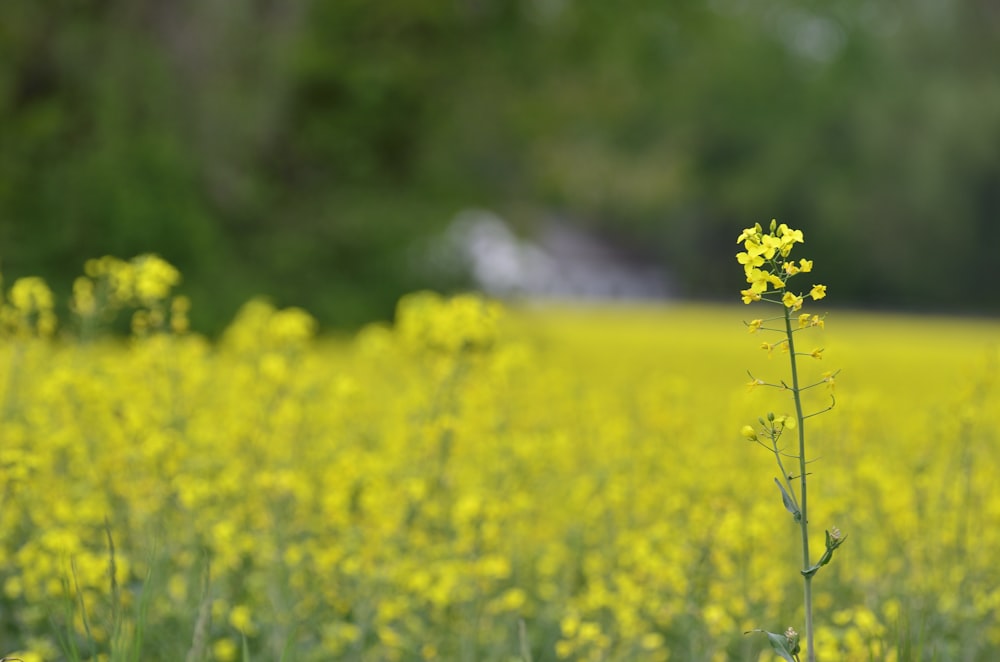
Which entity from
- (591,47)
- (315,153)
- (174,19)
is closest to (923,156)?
(591,47)

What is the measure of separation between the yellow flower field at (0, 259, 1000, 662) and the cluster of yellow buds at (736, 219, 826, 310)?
845 millimetres

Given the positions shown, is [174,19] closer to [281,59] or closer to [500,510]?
[281,59]

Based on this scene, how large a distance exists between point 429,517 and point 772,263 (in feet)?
6.68

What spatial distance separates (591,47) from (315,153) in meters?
3.56

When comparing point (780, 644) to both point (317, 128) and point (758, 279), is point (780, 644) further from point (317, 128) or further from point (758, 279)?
point (317, 128)

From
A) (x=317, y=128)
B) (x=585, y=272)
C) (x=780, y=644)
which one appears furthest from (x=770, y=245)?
(x=585, y=272)

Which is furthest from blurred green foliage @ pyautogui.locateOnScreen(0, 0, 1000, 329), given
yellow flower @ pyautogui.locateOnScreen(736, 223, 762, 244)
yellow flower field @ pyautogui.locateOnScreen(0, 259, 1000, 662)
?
yellow flower @ pyautogui.locateOnScreen(736, 223, 762, 244)

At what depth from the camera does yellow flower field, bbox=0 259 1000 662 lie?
3.38m

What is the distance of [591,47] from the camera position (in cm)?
1578

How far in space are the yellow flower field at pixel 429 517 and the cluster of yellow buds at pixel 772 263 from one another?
84 cm

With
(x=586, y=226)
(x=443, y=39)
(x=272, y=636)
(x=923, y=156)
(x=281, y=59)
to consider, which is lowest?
(x=272, y=636)

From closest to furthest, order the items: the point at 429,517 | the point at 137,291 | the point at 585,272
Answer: the point at 137,291
the point at 429,517
the point at 585,272

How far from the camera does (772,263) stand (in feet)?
6.81

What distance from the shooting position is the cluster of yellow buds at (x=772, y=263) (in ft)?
6.53
